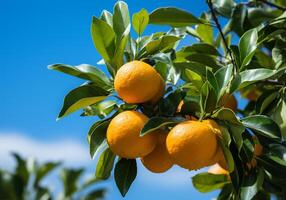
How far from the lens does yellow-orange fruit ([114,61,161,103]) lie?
1885 millimetres

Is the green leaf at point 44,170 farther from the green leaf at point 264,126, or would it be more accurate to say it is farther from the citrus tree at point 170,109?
the green leaf at point 264,126

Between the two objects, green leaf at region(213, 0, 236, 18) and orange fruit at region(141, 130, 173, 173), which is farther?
green leaf at region(213, 0, 236, 18)

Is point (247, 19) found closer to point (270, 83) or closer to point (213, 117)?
point (270, 83)

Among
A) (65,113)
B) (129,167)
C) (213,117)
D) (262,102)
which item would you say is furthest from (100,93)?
(262,102)

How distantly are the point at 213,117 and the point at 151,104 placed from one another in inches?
9.6

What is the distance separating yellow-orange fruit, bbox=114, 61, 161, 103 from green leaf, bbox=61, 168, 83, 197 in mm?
1252

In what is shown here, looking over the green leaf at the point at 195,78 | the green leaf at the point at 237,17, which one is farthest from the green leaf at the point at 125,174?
the green leaf at the point at 237,17

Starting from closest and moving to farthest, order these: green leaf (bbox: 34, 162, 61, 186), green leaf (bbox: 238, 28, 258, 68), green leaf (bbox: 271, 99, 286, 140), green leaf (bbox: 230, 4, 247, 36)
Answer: green leaf (bbox: 238, 28, 258, 68) < green leaf (bbox: 271, 99, 286, 140) < green leaf (bbox: 230, 4, 247, 36) < green leaf (bbox: 34, 162, 61, 186)

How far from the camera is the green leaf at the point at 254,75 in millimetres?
1883

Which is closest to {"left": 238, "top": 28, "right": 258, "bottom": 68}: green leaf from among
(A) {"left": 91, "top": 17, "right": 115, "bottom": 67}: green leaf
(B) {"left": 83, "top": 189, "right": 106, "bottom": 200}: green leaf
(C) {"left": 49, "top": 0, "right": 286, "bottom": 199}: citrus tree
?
(C) {"left": 49, "top": 0, "right": 286, "bottom": 199}: citrus tree

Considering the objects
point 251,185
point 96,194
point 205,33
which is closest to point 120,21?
point 251,185

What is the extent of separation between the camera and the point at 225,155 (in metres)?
1.85

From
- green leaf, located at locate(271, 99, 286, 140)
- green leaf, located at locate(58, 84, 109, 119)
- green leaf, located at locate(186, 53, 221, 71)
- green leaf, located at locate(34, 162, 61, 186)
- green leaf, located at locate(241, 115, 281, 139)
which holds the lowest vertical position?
green leaf, located at locate(34, 162, 61, 186)

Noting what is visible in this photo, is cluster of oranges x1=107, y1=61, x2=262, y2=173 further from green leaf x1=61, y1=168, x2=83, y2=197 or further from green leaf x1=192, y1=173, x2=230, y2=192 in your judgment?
green leaf x1=61, y1=168, x2=83, y2=197
